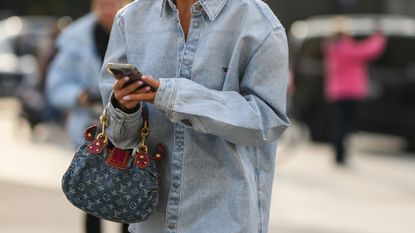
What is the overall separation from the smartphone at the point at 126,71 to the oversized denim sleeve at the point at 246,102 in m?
0.08

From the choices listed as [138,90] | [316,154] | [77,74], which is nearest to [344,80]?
[316,154]

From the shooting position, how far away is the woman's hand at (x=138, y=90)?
2.77 meters

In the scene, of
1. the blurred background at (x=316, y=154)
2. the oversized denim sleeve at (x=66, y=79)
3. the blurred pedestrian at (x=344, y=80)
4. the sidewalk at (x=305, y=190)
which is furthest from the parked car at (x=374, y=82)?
the oversized denim sleeve at (x=66, y=79)

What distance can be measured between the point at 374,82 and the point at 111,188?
430 inches

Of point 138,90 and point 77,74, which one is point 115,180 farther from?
point 77,74

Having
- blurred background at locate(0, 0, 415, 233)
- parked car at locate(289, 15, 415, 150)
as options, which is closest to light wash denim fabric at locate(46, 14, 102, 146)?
blurred background at locate(0, 0, 415, 233)

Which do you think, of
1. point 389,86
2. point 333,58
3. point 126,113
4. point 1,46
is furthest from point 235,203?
point 1,46

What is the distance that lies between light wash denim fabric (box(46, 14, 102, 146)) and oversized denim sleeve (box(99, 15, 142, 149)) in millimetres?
2079

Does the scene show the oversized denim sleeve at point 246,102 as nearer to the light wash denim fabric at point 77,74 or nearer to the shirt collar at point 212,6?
the shirt collar at point 212,6

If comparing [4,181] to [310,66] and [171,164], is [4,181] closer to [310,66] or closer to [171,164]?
[310,66]

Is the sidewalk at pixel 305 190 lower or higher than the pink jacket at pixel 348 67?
lower

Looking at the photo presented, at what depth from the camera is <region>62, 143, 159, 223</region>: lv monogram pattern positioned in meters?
2.96

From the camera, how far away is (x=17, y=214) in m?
8.38

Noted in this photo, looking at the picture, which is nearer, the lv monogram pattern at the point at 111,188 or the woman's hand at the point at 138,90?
the woman's hand at the point at 138,90
